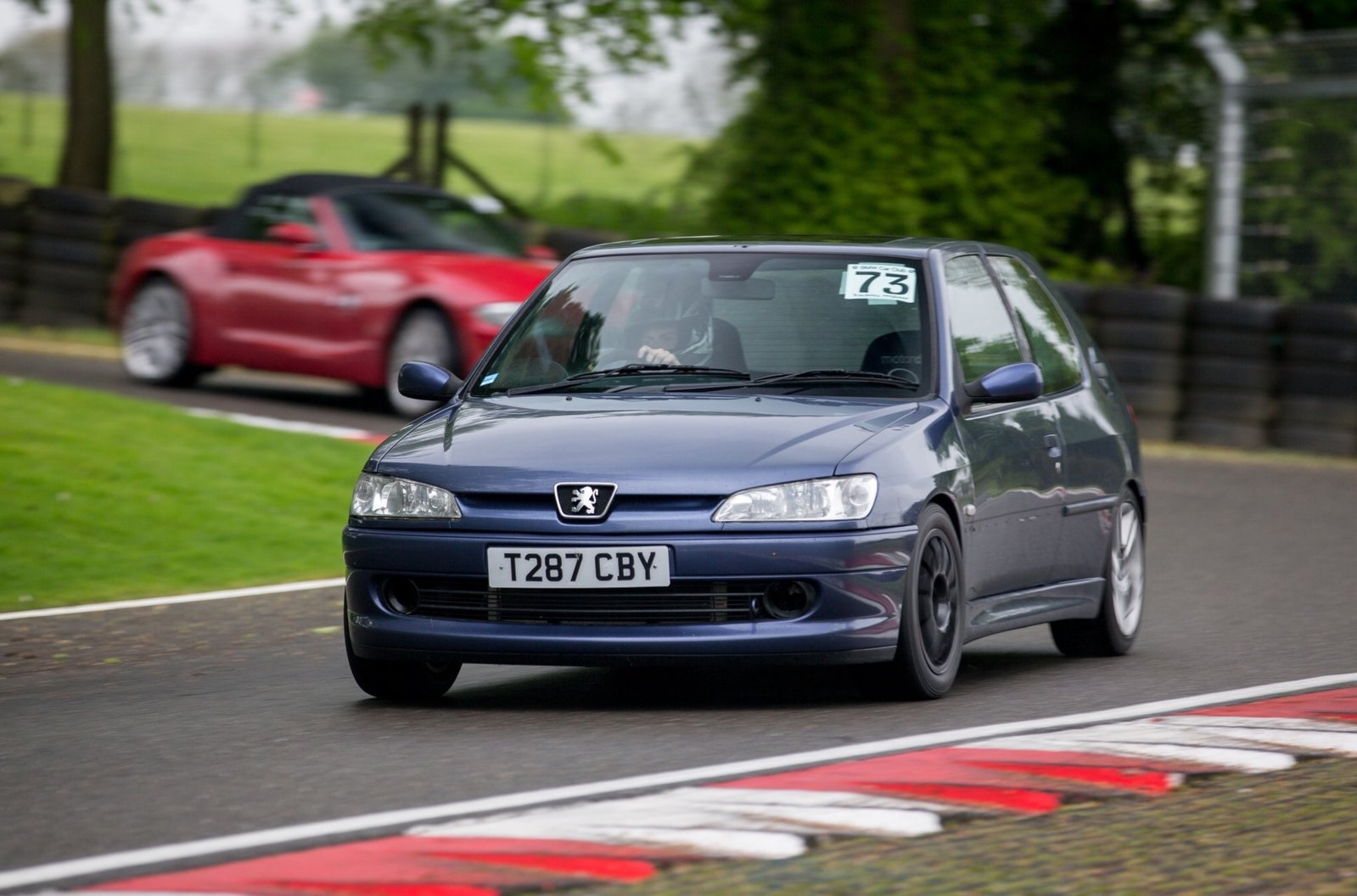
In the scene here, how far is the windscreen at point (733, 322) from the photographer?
7.64 metres

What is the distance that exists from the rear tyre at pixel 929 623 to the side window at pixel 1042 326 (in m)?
1.48

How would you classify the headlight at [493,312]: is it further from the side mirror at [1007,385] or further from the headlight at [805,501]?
the headlight at [805,501]

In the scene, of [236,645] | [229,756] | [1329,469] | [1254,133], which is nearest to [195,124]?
[1254,133]

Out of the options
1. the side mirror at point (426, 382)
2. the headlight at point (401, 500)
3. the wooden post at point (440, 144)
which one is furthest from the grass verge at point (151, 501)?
the wooden post at point (440, 144)

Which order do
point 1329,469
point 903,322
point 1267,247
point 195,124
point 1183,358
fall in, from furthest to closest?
point 195,124 → point 1267,247 → point 1183,358 → point 1329,469 → point 903,322

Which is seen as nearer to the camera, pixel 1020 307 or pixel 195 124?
pixel 1020 307

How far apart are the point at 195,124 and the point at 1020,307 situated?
36718 mm

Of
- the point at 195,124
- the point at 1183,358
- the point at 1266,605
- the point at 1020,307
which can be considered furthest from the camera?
the point at 195,124

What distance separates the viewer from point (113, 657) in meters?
8.85

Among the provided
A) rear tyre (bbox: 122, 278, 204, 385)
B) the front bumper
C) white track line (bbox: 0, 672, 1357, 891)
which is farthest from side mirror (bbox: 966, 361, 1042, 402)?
rear tyre (bbox: 122, 278, 204, 385)

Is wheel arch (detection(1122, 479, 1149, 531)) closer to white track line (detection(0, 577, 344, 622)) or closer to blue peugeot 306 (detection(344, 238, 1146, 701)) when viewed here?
blue peugeot 306 (detection(344, 238, 1146, 701))

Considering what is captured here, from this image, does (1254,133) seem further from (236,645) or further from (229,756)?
(229,756)

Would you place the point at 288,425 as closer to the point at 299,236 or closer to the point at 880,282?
the point at 299,236

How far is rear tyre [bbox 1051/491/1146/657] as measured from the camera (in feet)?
28.6
